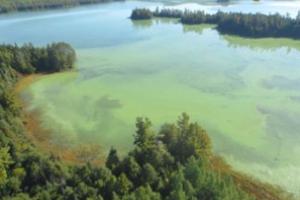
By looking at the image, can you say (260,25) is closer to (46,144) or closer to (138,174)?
(46,144)

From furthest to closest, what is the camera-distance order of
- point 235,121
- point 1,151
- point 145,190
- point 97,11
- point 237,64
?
point 97,11 < point 237,64 < point 235,121 < point 1,151 < point 145,190

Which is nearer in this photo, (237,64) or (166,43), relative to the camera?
(237,64)

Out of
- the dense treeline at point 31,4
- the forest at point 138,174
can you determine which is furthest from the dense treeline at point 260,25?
the forest at point 138,174

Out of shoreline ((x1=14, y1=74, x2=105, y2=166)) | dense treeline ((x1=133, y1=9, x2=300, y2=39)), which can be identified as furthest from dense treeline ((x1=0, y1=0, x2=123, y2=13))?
shoreline ((x1=14, y1=74, x2=105, y2=166))

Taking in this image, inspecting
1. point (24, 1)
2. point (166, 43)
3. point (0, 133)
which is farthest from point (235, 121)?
point (24, 1)

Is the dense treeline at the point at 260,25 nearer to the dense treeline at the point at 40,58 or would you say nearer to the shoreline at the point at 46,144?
the dense treeline at the point at 40,58

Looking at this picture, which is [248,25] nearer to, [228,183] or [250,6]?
[250,6]

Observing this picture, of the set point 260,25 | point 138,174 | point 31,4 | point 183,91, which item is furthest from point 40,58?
point 31,4
